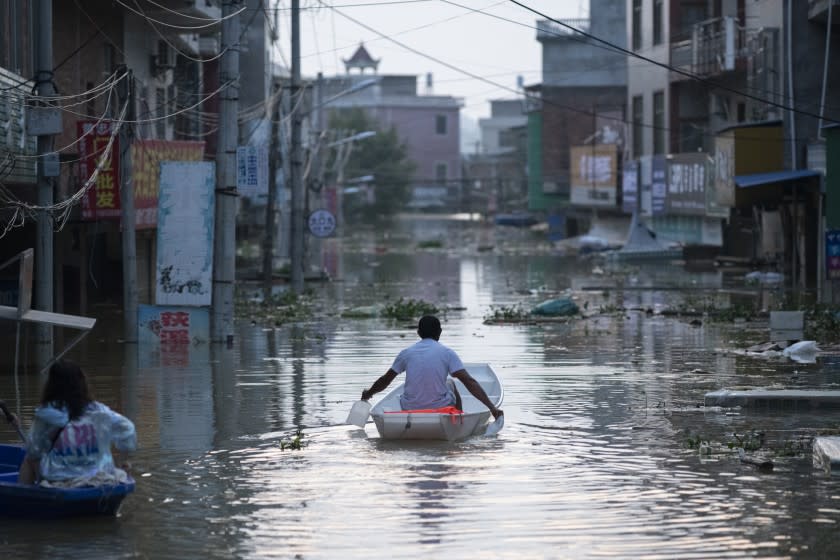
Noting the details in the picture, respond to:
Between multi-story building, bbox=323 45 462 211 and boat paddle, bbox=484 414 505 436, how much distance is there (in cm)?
10195

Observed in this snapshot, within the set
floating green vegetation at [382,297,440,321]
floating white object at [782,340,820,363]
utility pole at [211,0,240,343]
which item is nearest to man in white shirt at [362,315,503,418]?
floating white object at [782,340,820,363]

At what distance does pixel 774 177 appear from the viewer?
3800cm

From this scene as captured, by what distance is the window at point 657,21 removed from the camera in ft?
194

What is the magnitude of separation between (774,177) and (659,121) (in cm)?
2319

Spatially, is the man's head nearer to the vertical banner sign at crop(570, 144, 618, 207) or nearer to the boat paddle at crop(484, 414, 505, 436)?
the boat paddle at crop(484, 414, 505, 436)

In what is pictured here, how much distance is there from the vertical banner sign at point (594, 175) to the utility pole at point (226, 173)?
4719 centimetres

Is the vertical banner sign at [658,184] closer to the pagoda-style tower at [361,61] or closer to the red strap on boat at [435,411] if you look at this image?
the red strap on boat at [435,411]

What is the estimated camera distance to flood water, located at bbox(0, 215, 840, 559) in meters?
9.43

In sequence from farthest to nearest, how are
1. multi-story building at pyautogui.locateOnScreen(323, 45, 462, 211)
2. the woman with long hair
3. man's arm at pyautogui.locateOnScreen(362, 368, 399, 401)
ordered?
multi-story building at pyautogui.locateOnScreen(323, 45, 462, 211) < man's arm at pyautogui.locateOnScreen(362, 368, 399, 401) < the woman with long hair

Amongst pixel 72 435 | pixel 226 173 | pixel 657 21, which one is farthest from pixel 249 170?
pixel 657 21

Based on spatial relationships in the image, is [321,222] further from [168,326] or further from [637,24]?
[637,24]

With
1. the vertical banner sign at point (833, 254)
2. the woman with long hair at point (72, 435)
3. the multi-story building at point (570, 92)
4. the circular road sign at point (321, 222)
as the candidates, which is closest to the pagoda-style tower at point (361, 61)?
the multi-story building at point (570, 92)

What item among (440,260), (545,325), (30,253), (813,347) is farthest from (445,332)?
(440,260)

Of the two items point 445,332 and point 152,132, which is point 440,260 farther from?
point 445,332
